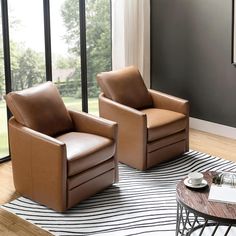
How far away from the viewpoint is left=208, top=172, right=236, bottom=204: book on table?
2980 millimetres

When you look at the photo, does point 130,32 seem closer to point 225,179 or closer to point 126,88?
point 126,88

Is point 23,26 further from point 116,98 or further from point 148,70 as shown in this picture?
point 148,70

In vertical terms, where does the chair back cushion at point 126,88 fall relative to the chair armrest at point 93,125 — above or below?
above

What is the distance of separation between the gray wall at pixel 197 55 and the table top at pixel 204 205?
2142 millimetres

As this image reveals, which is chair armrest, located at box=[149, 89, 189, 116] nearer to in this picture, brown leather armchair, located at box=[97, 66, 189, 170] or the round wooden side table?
brown leather armchair, located at box=[97, 66, 189, 170]

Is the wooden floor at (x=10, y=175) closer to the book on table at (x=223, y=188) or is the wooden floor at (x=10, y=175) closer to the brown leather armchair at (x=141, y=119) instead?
the brown leather armchair at (x=141, y=119)

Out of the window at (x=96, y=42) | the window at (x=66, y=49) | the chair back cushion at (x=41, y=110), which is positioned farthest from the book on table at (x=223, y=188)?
the window at (x=96, y=42)

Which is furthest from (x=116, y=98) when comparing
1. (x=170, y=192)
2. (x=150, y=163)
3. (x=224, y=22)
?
(x=224, y=22)

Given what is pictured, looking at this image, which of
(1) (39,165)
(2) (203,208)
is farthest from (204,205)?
(1) (39,165)

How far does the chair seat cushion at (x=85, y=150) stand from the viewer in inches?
141

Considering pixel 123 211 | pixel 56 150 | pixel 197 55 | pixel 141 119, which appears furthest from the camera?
pixel 197 55

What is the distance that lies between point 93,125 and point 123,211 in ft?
2.46

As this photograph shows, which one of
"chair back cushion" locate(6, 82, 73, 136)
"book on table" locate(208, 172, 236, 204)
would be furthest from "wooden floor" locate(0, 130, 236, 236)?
"book on table" locate(208, 172, 236, 204)

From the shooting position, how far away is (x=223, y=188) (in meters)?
3.11
